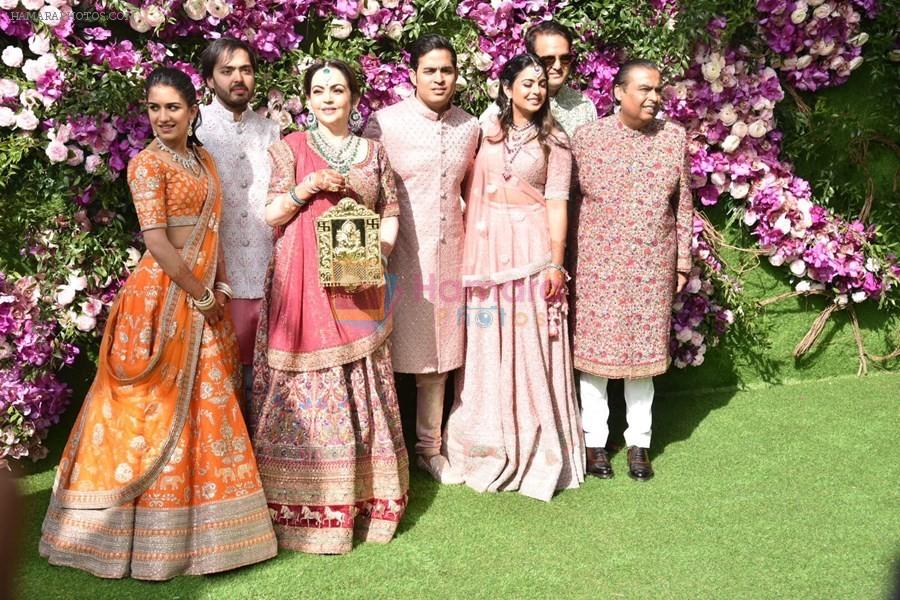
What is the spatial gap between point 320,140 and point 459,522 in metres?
1.68

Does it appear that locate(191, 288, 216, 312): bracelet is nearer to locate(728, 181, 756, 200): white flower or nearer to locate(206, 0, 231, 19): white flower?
locate(206, 0, 231, 19): white flower

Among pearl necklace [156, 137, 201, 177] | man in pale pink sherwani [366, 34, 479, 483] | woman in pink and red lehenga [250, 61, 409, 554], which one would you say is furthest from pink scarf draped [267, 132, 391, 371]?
man in pale pink sherwani [366, 34, 479, 483]

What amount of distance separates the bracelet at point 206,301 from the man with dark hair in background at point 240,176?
440 mm

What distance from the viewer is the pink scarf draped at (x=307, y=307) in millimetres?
3682

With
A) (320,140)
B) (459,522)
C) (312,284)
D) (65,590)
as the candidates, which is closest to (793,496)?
(459,522)

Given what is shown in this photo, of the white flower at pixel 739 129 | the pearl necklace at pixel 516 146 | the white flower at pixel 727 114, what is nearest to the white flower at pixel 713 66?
Result: the white flower at pixel 727 114

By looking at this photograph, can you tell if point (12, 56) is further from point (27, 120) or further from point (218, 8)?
point (218, 8)

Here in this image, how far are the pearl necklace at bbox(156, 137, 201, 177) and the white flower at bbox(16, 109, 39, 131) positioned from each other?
3.23 feet

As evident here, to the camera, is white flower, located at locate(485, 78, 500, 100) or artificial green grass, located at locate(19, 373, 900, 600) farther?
white flower, located at locate(485, 78, 500, 100)

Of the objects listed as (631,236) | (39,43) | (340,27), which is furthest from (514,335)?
(39,43)

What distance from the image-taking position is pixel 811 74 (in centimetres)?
539

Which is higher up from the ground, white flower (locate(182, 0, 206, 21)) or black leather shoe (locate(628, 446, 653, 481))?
white flower (locate(182, 0, 206, 21))

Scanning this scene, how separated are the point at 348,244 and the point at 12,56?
185 cm

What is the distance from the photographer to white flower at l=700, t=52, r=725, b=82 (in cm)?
509
